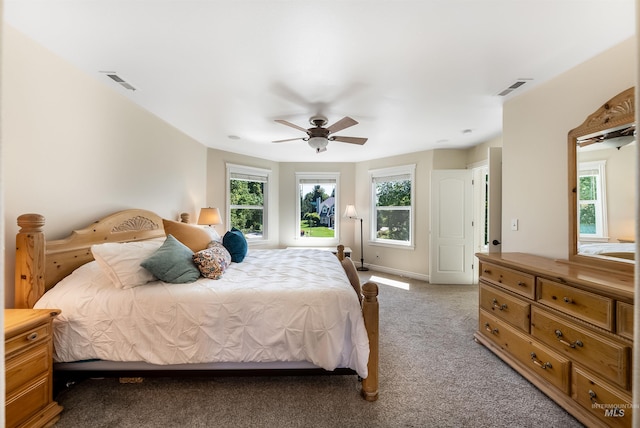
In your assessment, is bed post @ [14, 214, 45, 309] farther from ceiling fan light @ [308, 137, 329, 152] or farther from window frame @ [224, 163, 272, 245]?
window frame @ [224, 163, 272, 245]

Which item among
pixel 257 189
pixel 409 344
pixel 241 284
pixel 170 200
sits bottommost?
pixel 409 344

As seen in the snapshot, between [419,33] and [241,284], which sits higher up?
[419,33]

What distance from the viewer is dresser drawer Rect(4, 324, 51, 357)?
1.40 m

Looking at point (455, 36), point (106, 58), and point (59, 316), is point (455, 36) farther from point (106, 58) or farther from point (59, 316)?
point (59, 316)

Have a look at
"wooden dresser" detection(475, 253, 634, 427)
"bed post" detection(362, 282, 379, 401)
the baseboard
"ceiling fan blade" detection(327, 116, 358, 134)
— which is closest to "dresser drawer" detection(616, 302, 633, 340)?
"wooden dresser" detection(475, 253, 634, 427)

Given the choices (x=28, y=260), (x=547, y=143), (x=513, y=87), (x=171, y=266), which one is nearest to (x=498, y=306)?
(x=547, y=143)

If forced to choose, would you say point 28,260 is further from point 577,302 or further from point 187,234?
point 577,302

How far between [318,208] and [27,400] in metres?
4.81

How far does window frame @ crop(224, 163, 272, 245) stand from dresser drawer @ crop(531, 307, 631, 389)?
444 centimetres

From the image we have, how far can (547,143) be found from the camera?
7.65 ft

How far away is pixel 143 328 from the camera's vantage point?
1.78m

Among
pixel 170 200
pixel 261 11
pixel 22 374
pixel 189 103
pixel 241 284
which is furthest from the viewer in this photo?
pixel 170 200

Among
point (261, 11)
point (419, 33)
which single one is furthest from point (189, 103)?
point (419, 33)

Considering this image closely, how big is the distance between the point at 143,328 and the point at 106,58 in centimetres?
204
